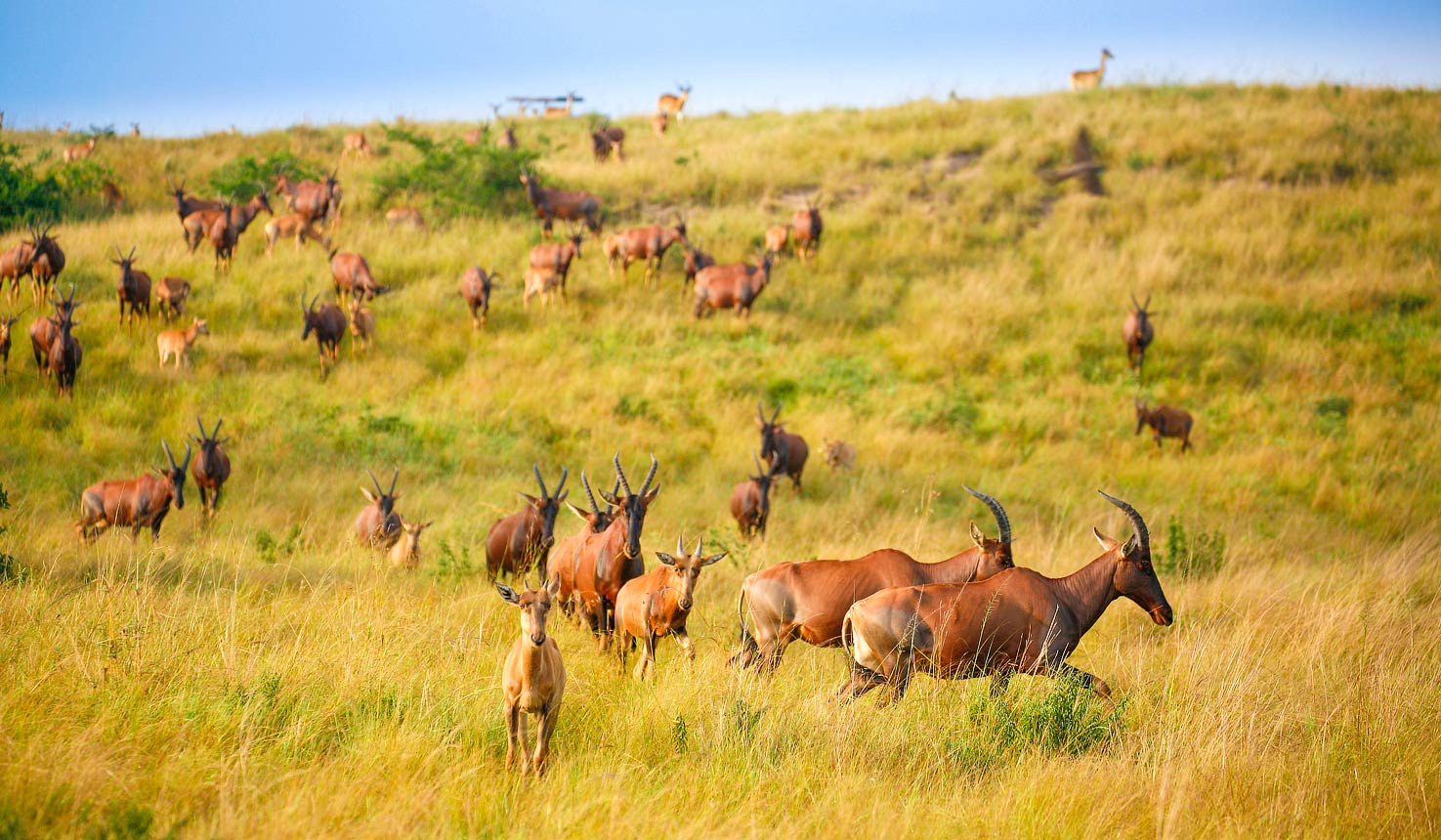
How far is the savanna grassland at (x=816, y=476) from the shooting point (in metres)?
5.24

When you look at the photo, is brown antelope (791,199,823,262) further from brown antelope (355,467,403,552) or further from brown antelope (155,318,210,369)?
brown antelope (355,467,403,552)

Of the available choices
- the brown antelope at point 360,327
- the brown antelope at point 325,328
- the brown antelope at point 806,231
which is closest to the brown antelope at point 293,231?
the brown antelope at point 360,327

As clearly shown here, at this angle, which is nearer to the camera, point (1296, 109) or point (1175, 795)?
point (1175, 795)

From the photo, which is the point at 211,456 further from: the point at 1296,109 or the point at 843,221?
the point at 1296,109

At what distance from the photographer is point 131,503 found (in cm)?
1122

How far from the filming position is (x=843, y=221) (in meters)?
25.4

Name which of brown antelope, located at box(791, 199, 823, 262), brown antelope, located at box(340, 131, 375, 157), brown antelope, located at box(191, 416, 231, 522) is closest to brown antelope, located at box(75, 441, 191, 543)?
brown antelope, located at box(191, 416, 231, 522)

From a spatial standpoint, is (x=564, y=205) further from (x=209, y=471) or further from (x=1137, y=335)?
(x=209, y=471)

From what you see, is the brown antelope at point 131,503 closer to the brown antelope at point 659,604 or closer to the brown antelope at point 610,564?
the brown antelope at point 610,564

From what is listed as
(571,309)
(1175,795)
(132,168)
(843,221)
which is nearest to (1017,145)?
(843,221)

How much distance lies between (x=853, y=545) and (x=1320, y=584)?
14.2ft

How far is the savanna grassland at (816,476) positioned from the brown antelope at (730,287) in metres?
0.51

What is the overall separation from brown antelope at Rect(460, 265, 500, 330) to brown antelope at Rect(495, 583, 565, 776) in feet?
46.9

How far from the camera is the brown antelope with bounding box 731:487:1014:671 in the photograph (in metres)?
7.05
